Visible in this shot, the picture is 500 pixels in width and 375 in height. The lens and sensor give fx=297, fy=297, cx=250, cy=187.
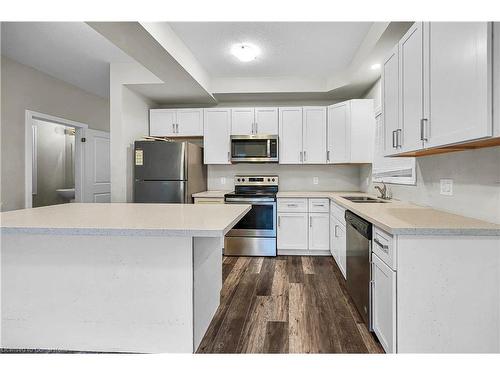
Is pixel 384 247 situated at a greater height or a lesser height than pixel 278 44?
lesser

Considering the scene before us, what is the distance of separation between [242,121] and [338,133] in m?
1.34

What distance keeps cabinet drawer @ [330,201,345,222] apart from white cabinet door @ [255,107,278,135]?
4.37ft

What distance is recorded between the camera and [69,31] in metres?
2.81

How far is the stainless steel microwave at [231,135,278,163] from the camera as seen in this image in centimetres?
416

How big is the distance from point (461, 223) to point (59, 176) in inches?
250

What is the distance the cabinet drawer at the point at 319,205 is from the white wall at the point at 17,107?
363 cm

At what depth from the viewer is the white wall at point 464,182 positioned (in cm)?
165

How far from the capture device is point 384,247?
1745mm

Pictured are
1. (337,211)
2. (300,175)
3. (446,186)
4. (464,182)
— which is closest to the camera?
(464,182)

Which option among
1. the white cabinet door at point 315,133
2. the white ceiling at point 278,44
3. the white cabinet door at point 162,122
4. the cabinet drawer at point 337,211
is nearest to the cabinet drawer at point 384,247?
the cabinet drawer at point 337,211

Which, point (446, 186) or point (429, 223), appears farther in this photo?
point (446, 186)

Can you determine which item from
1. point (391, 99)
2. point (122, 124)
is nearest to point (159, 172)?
point (122, 124)

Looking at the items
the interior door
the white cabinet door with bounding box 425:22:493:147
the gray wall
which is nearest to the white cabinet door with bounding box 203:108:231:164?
the interior door

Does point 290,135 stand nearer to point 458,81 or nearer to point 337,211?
point 337,211
